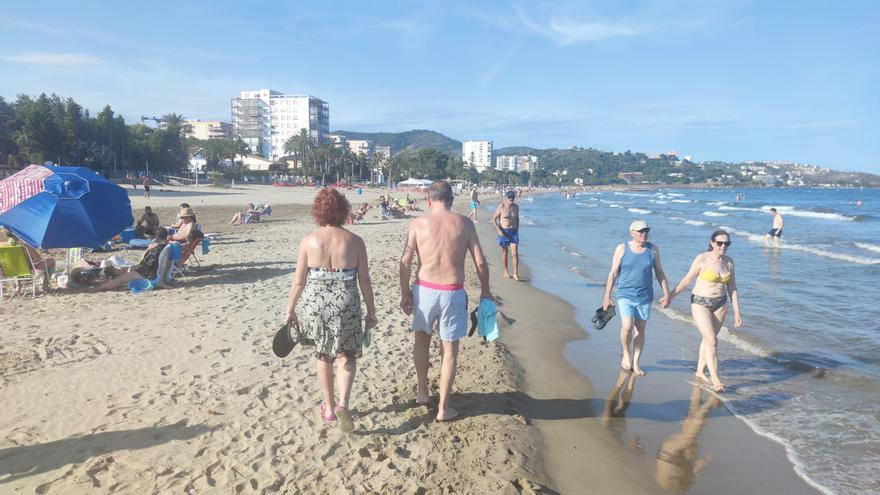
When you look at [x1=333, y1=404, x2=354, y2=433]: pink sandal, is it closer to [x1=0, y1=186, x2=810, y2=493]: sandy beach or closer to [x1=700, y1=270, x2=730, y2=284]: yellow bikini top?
[x1=0, y1=186, x2=810, y2=493]: sandy beach

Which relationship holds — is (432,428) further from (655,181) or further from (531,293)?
(655,181)

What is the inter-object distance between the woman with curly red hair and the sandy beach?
2.11ft

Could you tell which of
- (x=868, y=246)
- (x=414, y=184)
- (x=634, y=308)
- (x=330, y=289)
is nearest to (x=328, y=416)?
(x=330, y=289)

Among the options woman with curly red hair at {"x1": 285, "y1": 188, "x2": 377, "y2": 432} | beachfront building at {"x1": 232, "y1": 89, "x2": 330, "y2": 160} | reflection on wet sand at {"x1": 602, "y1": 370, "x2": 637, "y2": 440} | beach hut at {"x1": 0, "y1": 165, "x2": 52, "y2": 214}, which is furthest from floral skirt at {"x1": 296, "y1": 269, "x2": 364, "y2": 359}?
beachfront building at {"x1": 232, "y1": 89, "x2": 330, "y2": 160}

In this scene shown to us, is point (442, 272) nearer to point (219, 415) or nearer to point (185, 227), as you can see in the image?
point (219, 415)

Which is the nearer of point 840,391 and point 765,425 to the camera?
point 765,425

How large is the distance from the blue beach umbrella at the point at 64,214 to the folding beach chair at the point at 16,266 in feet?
0.96

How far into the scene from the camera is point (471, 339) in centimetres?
588

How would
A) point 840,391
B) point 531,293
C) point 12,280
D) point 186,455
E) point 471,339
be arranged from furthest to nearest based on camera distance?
point 531,293 < point 12,280 < point 471,339 < point 840,391 < point 186,455

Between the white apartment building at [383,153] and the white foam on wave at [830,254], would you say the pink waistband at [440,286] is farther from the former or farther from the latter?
the white apartment building at [383,153]

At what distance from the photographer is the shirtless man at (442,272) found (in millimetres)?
3477

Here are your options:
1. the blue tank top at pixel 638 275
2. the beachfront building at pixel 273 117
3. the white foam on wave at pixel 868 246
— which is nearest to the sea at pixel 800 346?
the blue tank top at pixel 638 275

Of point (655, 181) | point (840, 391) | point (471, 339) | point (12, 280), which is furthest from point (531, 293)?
point (655, 181)

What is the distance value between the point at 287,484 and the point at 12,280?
6.30 m
